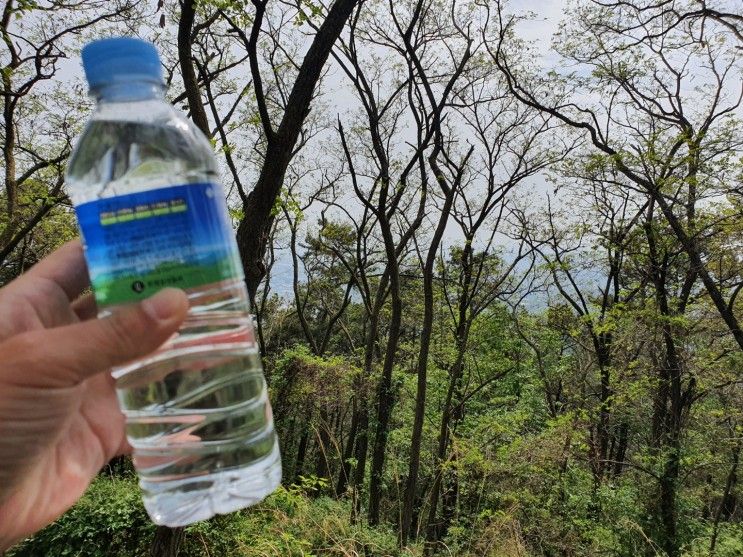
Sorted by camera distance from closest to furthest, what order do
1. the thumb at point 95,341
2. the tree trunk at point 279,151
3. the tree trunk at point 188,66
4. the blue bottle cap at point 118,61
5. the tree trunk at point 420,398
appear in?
the thumb at point 95,341 → the blue bottle cap at point 118,61 → the tree trunk at point 279,151 → the tree trunk at point 188,66 → the tree trunk at point 420,398

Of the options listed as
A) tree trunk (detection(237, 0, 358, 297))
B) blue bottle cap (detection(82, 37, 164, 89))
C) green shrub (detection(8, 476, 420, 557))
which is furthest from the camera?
green shrub (detection(8, 476, 420, 557))

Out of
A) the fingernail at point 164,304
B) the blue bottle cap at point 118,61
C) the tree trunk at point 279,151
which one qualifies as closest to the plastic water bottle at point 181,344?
the blue bottle cap at point 118,61

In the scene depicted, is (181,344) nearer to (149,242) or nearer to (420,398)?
→ (149,242)

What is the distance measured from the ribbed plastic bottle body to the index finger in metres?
0.21

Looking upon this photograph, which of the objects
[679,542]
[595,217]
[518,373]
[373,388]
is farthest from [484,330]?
[679,542]

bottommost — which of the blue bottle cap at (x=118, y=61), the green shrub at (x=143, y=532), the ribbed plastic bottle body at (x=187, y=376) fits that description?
the green shrub at (x=143, y=532)

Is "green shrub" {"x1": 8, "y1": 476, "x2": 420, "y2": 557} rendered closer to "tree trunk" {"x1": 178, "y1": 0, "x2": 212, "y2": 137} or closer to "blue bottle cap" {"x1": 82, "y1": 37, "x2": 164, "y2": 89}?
"tree trunk" {"x1": 178, "y1": 0, "x2": 212, "y2": 137}

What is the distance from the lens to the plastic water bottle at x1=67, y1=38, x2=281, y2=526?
1199 mm

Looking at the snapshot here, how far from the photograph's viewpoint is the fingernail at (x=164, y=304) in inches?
40.3

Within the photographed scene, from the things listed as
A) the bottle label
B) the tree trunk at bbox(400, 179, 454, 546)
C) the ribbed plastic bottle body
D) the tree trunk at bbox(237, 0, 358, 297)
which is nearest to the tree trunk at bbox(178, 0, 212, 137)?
the tree trunk at bbox(237, 0, 358, 297)

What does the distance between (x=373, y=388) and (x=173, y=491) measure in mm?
13194

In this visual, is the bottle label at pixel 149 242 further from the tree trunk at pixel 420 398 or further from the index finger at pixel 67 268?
the tree trunk at pixel 420 398

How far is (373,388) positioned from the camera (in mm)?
14375

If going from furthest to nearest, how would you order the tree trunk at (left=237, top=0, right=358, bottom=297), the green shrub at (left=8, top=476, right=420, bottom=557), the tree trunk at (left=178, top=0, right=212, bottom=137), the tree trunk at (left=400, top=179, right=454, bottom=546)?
the tree trunk at (left=400, top=179, right=454, bottom=546), the green shrub at (left=8, top=476, right=420, bottom=557), the tree trunk at (left=178, top=0, right=212, bottom=137), the tree trunk at (left=237, top=0, right=358, bottom=297)
